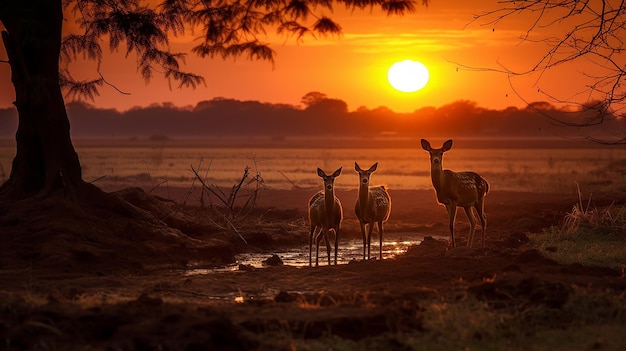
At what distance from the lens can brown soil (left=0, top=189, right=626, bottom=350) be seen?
911cm

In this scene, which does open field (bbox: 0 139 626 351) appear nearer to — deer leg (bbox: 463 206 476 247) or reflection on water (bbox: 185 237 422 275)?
reflection on water (bbox: 185 237 422 275)

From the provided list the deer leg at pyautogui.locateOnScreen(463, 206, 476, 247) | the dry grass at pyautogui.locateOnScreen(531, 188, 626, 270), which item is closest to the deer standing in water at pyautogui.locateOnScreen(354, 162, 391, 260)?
the deer leg at pyautogui.locateOnScreen(463, 206, 476, 247)

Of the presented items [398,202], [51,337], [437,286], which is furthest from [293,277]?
[398,202]

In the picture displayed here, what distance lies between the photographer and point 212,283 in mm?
12977

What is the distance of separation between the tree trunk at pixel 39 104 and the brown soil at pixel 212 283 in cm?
109

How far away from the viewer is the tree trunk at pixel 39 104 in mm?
17172

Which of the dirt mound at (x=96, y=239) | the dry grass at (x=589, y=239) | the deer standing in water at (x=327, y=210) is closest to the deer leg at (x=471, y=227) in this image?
the dry grass at (x=589, y=239)

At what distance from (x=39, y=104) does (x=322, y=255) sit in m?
5.90

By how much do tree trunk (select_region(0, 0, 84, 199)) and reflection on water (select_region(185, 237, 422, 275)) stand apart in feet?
11.3

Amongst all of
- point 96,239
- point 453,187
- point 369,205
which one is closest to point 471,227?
point 453,187

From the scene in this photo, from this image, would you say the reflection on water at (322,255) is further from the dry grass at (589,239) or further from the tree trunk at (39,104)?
the tree trunk at (39,104)

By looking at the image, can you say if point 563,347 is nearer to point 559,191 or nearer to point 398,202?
point 398,202

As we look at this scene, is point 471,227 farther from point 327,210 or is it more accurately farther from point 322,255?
point 327,210

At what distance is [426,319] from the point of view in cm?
970
